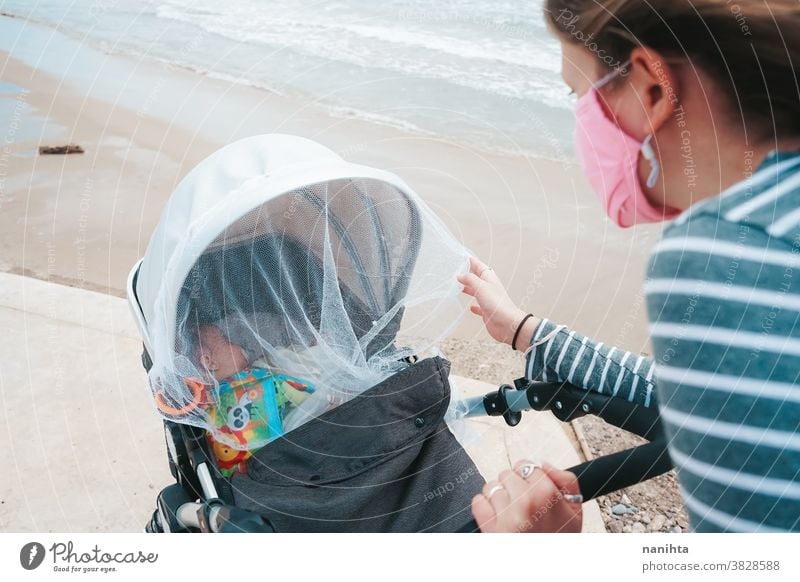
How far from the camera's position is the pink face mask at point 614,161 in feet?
3.01

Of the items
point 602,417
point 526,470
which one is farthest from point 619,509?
point 526,470

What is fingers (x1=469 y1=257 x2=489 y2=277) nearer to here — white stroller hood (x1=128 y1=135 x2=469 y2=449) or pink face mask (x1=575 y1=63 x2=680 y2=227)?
white stroller hood (x1=128 y1=135 x2=469 y2=449)

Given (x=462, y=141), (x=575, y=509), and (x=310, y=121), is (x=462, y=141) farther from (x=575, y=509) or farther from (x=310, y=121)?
(x=575, y=509)

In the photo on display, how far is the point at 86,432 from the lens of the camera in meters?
1.92

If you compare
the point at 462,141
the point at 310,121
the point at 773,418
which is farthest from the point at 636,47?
the point at 310,121

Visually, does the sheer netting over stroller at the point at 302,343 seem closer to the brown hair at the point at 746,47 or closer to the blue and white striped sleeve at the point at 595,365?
the blue and white striped sleeve at the point at 595,365

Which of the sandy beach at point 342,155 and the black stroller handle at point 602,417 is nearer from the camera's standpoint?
the black stroller handle at point 602,417

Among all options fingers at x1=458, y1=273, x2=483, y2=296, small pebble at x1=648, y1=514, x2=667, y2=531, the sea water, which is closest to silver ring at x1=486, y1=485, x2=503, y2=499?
fingers at x1=458, y1=273, x2=483, y2=296

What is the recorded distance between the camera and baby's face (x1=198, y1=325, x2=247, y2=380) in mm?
1370

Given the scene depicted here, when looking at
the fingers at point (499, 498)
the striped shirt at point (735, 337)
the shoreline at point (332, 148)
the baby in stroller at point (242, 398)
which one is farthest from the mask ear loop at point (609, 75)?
the shoreline at point (332, 148)

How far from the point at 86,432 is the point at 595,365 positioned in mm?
1317

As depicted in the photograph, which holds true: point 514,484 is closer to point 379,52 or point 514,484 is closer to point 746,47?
point 746,47
